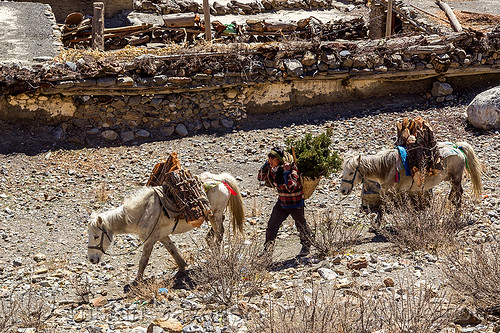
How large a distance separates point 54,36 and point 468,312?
526 inches

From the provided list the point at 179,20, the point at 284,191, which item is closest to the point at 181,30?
the point at 179,20

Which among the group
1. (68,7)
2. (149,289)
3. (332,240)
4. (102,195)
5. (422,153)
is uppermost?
(68,7)

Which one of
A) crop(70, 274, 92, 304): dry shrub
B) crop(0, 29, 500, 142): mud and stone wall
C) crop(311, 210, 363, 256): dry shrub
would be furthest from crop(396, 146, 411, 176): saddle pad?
crop(0, 29, 500, 142): mud and stone wall

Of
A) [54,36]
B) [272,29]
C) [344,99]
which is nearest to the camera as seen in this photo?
[344,99]

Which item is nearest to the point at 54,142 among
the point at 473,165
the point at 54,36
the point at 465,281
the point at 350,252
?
the point at 54,36

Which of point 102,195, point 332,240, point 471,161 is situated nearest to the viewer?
point 332,240

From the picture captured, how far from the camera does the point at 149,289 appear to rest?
6836 mm

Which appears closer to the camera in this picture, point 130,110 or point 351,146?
point 351,146

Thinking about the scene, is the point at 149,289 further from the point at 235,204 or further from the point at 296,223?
the point at 296,223

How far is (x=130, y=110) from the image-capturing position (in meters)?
13.1

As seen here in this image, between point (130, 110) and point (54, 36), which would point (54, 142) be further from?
point (54, 36)

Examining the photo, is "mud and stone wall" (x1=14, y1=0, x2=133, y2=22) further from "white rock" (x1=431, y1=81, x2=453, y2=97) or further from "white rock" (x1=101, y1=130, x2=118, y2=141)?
"white rock" (x1=431, y1=81, x2=453, y2=97)

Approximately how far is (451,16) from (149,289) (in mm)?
13686

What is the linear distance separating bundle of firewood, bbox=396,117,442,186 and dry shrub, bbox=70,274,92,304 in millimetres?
4717
